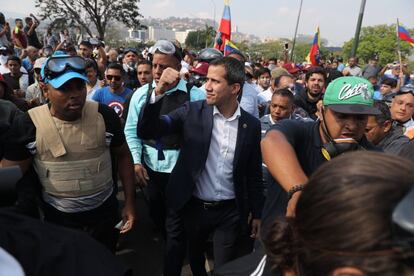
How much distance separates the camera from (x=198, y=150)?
264 cm

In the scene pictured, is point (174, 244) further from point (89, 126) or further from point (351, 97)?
point (351, 97)

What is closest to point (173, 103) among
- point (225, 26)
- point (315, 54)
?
point (225, 26)

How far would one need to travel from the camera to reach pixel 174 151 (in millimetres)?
3084

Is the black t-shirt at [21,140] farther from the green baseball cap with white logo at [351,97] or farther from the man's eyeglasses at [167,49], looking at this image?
the green baseball cap with white logo at [351,97]

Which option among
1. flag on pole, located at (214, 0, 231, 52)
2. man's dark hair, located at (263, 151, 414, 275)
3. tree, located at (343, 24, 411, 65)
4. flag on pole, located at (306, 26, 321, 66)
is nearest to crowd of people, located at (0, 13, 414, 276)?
man's dark hair, located at (263, 151, 414, 275)

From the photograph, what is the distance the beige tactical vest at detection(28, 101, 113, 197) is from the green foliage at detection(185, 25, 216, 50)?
28781mm

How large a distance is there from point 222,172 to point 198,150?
0.74ft

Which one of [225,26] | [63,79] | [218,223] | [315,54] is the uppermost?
[225,26]

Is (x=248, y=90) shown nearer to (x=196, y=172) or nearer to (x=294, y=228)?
(x=196, y=172)

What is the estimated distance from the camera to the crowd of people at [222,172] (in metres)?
0.88

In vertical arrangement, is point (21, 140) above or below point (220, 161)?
above

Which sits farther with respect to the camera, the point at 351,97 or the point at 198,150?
the point at 198,150

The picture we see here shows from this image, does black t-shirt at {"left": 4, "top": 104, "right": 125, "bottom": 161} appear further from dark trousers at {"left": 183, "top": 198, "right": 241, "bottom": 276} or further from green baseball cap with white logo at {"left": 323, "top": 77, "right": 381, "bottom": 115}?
green baseball cap with white logo at {"left": 323, "top": 77, "right": 381, "bottom": 115}

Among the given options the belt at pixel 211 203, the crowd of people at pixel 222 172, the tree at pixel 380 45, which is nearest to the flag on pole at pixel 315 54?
the crowd of people at pixel 222 172
